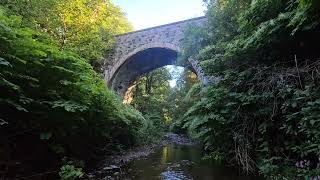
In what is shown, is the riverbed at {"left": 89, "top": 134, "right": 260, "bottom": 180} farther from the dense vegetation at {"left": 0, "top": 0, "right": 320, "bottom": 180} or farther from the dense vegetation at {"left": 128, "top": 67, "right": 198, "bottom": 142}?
the dense vegetation at {"left": 128, "top": 67, "right": 198, "bottom": 142}

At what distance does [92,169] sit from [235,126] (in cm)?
325

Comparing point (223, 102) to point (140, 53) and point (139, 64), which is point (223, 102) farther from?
point (139, 64)

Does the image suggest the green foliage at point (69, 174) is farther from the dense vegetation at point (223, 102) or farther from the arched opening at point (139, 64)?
the arched opening at point (139, 64)

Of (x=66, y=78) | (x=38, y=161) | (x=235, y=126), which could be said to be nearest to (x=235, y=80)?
(x=235, y=126)

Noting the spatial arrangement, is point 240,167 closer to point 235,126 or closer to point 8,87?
point 235,126

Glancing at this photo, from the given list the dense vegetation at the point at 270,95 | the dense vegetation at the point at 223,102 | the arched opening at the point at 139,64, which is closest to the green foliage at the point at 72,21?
the arched opening at the point at 139,64

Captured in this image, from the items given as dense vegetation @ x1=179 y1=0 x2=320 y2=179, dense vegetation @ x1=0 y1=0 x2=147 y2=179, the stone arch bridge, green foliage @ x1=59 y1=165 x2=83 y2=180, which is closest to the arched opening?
the stone arch bridge

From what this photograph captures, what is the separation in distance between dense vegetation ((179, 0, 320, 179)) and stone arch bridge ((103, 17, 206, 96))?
9.73 m

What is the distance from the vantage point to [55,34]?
1400 cm

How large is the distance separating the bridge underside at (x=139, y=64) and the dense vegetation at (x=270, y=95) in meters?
11.3

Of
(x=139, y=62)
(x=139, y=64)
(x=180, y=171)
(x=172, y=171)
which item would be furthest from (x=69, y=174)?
(x=139, y=64)

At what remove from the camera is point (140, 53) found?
19.3 meters

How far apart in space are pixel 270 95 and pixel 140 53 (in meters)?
14.3

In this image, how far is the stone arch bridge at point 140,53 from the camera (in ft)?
58.3
